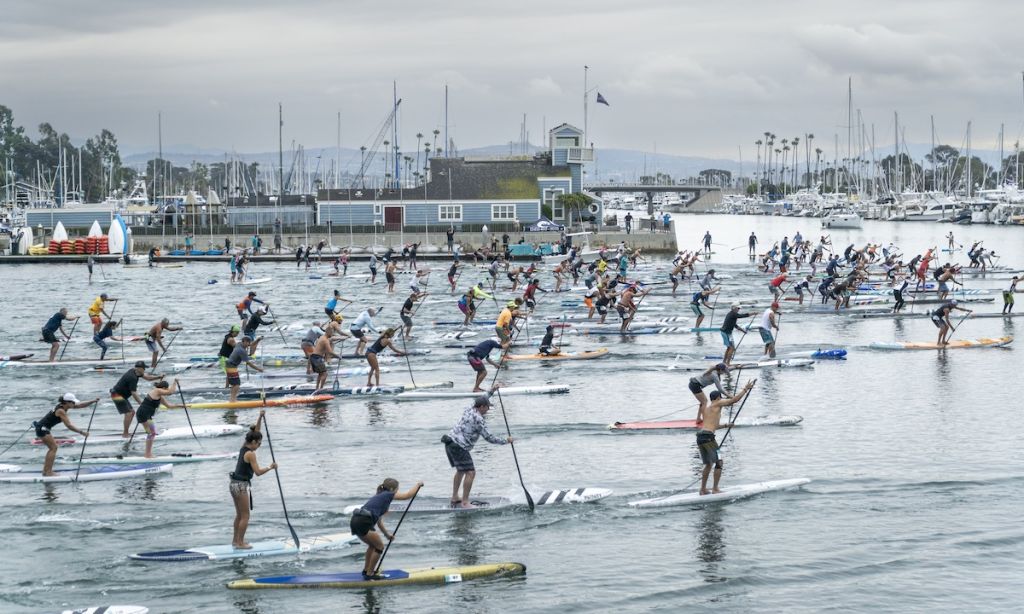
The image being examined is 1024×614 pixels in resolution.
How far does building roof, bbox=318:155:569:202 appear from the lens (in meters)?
97.0

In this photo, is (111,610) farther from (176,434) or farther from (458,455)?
(176,434)

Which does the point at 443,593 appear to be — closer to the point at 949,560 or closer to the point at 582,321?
the point at 949,560

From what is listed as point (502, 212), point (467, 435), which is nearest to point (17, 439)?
point (467, 435)

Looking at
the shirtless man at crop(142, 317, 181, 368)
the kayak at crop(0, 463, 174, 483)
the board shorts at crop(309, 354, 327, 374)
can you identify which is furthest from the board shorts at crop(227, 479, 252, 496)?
the shirtless man at crop(142, 317, 181, 368)

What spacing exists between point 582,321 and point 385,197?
53.2m

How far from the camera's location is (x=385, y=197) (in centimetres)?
9806

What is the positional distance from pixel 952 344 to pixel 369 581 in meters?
28.6

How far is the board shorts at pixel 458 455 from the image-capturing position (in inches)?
760

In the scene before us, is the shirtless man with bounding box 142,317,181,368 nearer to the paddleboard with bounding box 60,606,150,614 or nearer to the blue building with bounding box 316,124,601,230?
the paddleboard with bounding box 60,606,150,614

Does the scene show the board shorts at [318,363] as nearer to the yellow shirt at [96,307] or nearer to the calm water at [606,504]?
the calm water at [606,504]

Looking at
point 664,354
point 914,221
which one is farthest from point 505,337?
point 914,221

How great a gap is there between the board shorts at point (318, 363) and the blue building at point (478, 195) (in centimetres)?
6126

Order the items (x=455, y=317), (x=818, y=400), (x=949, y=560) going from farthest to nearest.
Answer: (x=455, y=317) → (x=818, y=400) → (x=949, y=560)

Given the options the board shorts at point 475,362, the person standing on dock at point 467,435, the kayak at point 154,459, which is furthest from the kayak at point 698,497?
the board shorts at point 475,362
